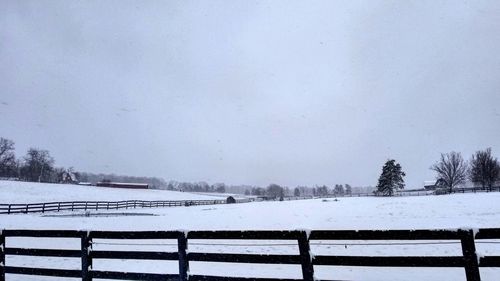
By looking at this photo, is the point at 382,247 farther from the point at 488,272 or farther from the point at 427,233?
the point at 427,233

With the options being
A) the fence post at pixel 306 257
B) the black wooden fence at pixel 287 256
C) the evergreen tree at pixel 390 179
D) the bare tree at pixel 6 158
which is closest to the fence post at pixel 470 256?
the black wooden fence at pixel 287 256

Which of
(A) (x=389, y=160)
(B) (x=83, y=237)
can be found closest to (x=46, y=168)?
(A) (x=389, y=160)

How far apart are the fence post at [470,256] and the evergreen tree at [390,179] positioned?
87.2 m

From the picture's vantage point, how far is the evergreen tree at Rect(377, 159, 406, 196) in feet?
286

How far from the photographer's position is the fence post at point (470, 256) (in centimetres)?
556

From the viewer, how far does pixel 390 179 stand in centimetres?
8750

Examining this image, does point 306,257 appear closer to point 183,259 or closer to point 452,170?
point 183,259

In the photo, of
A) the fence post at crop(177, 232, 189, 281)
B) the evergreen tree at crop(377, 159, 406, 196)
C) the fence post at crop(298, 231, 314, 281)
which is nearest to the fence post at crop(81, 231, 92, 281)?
the fence post at crop(177, 232, 189, 281)

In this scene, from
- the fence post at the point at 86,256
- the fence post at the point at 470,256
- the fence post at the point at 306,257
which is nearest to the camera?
the fence post at the point at 470,256

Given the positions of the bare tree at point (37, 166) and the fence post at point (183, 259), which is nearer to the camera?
the fence post at point (183, 259)

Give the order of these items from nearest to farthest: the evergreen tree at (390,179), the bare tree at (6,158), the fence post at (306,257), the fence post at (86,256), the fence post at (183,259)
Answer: the fence post at (306,257) < the fence post at (183,259) < the fence post at (86,256) < the evergreen tree at (390,179) < the bare tree at (6,158)

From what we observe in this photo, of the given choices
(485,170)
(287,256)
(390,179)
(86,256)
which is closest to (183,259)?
(287,256)

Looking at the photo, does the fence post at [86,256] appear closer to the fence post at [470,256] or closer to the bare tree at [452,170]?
the fence post at [470,256]

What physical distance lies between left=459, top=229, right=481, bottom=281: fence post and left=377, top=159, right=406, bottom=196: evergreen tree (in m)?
87.2
